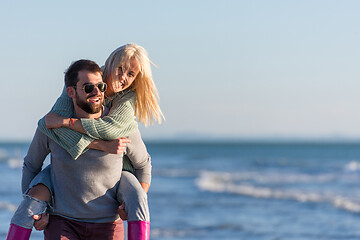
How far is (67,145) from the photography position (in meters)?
3.00

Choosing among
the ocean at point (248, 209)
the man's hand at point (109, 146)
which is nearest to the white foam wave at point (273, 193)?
the ocean at point (248, 209)

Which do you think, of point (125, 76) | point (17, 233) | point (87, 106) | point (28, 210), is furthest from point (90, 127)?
point (17, 233)

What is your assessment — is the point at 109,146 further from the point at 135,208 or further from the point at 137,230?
the point at 137,230

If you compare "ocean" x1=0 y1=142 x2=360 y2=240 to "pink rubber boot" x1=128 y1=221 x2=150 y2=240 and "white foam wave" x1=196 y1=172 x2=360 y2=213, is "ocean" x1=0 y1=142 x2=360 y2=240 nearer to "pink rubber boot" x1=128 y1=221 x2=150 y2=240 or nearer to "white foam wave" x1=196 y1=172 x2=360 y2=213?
"white foam wave" x1=196 y1=172 x2=360 y2=213

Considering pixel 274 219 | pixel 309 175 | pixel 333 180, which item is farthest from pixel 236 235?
pixel 309 175

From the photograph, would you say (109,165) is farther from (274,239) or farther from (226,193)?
(226,193)

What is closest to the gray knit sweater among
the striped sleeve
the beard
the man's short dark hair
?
the striped sleeve

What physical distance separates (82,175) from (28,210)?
34 centimetres

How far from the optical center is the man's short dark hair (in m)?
3.04

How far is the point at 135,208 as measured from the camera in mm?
3057

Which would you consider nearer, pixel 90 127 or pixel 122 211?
pixel 90 127

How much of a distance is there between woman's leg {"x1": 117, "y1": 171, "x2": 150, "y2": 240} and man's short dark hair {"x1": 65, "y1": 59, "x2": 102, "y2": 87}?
0.64 metres

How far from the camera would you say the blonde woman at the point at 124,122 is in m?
3.01

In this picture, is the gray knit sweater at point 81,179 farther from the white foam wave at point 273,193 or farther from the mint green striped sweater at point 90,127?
the white foam wave at point 273,193
